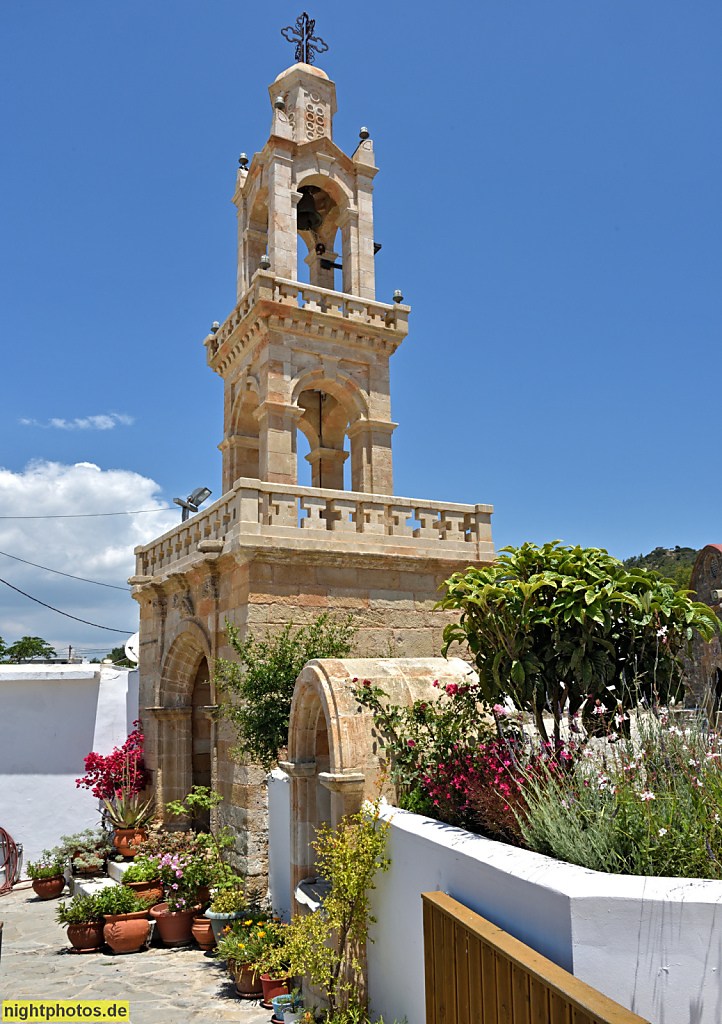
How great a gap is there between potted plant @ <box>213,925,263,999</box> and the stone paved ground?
0.34ft

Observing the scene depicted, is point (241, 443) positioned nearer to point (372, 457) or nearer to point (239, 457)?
point (239, 457)

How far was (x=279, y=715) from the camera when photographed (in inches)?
344

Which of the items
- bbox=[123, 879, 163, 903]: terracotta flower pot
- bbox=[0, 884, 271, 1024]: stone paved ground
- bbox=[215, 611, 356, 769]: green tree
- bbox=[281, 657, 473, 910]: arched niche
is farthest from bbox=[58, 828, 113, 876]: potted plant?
bbox=[281, 657, 473, 910]: arched niche

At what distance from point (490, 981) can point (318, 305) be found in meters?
10.9

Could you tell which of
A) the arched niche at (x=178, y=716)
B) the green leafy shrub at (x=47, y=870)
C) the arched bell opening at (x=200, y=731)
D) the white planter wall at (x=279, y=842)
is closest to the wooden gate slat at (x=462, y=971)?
the white planter wall at (x=279, y=842)

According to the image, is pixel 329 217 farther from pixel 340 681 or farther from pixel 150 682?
pixel 340 681

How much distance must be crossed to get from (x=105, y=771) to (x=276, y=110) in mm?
12339

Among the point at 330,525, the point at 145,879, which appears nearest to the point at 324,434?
the point at 330,525

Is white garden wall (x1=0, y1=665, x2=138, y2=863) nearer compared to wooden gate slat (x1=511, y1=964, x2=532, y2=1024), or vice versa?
wooden gate slat (x1=511, y1=964, x2=532, y2=1024)

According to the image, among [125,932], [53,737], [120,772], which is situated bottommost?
[125,932]

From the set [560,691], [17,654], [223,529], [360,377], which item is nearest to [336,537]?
[223,529]

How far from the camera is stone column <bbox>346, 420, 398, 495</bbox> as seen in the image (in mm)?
13000

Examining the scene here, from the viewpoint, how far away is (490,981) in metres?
3.64

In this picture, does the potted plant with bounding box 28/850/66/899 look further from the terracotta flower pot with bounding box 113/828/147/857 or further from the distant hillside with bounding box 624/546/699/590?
the distant hillside with bounding box 624/546/699/590
